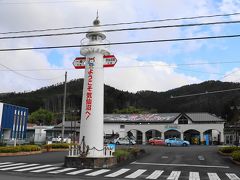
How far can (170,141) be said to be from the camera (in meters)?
56.3

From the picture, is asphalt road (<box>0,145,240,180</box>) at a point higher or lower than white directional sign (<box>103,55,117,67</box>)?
lower

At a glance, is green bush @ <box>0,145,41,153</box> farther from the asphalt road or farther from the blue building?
the blue building

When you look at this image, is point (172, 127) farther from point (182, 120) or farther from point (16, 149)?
point (16, 149)

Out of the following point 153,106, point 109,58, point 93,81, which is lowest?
point 93,81

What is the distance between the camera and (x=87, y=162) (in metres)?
20.2

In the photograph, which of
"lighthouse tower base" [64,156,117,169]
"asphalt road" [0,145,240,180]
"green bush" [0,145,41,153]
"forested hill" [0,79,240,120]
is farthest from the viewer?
"forested hill" [0,79,240,120]

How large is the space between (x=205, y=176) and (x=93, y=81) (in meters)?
8.99

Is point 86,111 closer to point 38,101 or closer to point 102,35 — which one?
point 102,35

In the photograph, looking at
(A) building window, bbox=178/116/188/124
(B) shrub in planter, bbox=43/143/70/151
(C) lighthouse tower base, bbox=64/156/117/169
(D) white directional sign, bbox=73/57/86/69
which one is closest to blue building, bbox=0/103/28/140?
(B) shrub in planter, bbox=43/143/70/151

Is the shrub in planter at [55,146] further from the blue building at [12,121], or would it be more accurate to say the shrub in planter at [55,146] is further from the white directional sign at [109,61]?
the white directional sign at [109,61]

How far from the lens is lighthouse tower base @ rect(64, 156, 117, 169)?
20.2 meters

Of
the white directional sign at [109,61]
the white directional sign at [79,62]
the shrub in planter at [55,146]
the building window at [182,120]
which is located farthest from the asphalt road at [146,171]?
the building window at [182,120]

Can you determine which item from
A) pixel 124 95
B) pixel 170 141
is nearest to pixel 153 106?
pixel 124 95

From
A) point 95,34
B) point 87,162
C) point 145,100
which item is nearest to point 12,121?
point 95,34
